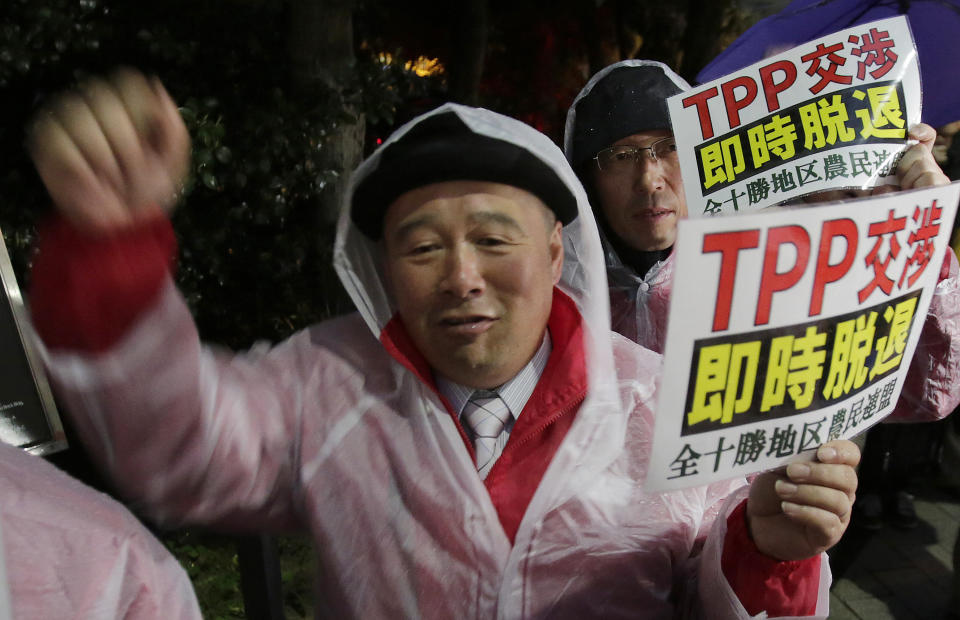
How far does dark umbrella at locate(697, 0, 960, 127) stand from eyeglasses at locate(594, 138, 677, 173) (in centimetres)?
34

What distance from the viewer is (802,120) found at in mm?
1674

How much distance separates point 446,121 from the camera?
136cm

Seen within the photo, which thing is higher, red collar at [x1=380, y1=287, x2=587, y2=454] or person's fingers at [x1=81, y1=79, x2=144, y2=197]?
person's fingers at [x1=81, y1=79, x2=144, y2=197]

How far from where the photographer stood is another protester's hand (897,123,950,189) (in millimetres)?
1709

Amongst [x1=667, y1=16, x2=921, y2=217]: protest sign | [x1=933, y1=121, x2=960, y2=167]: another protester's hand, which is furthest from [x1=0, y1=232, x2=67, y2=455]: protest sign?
[x1=933, y1=121, x2=960, y2=167]: another protester's hand

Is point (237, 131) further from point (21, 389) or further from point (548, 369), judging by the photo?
point (548, 369)

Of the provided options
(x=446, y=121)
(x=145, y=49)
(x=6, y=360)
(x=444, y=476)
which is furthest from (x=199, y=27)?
(x=444, y=476)

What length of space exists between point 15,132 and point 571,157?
9.04ft

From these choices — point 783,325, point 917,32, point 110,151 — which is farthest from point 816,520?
point 917,32

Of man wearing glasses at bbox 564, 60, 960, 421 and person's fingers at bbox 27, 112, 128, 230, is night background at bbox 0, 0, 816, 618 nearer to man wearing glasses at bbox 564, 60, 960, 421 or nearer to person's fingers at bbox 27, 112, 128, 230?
man wearing glasses at bbox 564, 60, 960, 421

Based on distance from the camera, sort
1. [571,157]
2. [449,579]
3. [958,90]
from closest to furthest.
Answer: [449,579]
[958,90]
[571,157]

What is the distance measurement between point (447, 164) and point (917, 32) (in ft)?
5.47

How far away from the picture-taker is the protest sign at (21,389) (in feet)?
6.41

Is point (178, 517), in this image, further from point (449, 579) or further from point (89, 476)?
point (89, 476)
